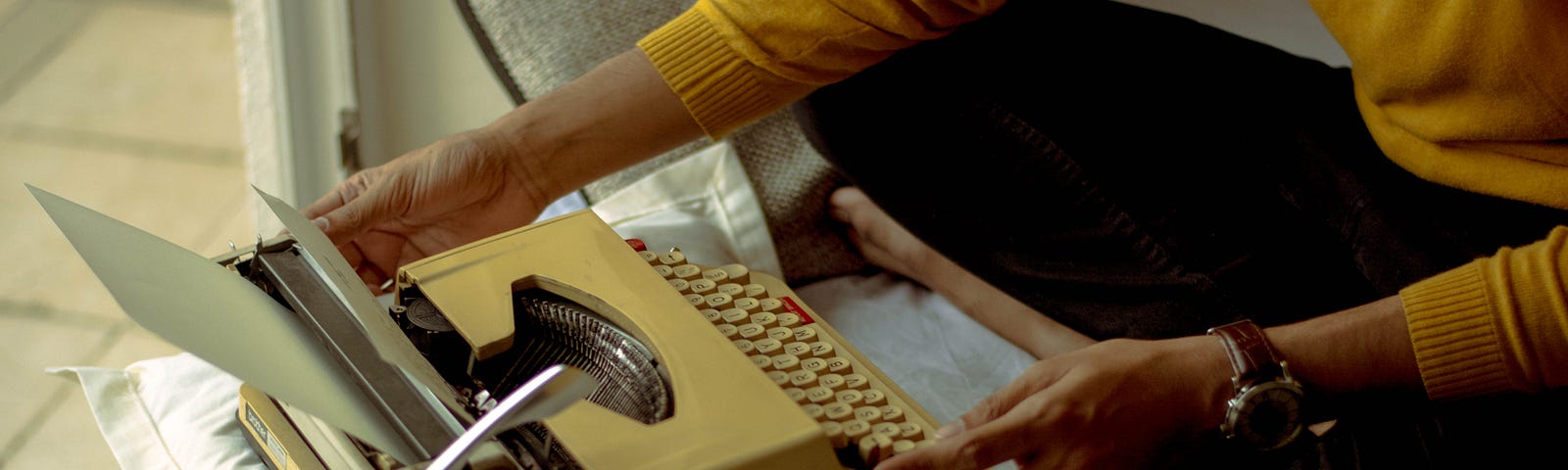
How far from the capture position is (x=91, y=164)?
4.99 feet

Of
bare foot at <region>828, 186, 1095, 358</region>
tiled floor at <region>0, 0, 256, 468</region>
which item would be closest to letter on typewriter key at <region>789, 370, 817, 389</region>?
bare foot at <region>828, 186, 1095, 358</region>

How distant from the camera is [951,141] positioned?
3.51 ft

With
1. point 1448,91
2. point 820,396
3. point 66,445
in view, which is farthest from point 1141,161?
point 66,445

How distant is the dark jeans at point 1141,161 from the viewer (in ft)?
3.25

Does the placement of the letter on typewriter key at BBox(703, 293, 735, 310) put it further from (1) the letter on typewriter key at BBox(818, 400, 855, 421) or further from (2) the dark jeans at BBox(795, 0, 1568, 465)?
(2) the dark jeans at BBox(795, 0, 1568, 465)

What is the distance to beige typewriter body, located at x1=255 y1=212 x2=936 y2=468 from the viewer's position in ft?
1.97

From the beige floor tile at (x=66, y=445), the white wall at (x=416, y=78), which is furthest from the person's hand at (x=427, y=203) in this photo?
the white wall at (x=416, y=78)

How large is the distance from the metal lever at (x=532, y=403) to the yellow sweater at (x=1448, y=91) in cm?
46

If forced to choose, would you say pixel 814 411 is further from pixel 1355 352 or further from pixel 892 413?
pixel 1355 352

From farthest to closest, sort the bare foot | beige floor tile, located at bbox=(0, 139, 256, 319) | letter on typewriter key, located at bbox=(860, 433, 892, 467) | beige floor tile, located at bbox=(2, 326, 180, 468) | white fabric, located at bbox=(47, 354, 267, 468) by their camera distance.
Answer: beige floor tile, located at bbox=(0, 139, 256, 319) < beige floor tile, located at bbox=(2, 326, 180, 468) < the bare foot < white fabric, located at bbox=(47, 354, 267, 468) < letter on typewriter key, located at bbox=(860, 433, 892, 467)

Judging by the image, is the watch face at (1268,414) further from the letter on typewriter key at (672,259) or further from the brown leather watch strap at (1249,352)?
the letter on typewriter key at (672,259)

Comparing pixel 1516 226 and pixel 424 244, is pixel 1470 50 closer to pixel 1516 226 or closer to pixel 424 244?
pixel 1516 226

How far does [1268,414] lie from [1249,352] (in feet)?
0.14

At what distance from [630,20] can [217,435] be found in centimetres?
65
